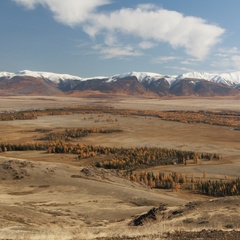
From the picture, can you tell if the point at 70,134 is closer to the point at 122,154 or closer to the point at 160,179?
the point at 122,154

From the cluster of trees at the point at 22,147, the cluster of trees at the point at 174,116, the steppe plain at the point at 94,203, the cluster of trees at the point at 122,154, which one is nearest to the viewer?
the steppe plain at the point at 94,203

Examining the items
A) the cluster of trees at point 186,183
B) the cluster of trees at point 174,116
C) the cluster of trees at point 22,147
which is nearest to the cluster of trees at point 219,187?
the cluster of trees at point 186,183

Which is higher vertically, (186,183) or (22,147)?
(22,147)

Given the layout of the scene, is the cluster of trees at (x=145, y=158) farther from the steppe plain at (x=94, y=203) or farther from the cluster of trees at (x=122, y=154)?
the steppe plain at (x=94, y=203)

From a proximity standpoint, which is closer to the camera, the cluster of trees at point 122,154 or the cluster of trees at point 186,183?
the cluster of trees at point 186,183

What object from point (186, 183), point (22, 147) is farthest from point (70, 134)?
point (186, 183)

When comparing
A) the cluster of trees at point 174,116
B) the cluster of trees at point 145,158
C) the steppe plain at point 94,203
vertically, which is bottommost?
the cluster of trees at point 145,158

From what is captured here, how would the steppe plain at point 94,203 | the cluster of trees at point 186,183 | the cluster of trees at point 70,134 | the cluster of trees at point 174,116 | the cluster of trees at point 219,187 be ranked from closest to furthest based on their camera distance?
1. the steppe plain at point 94,203
2. the cluster of trees at point 219,187
3. the cluster of trees at point 186,183
4. the cluster of trees at point 70,134
5. the cluster of trees at point 174,116

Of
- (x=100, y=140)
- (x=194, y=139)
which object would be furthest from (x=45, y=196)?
(x=194, y=139)

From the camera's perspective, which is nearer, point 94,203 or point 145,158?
point 94,203
